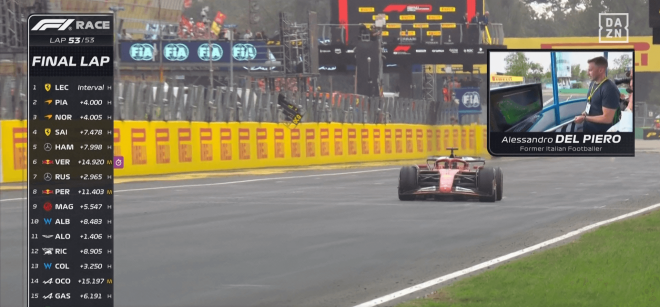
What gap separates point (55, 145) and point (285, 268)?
7621mm

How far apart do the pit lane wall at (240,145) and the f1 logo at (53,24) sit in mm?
23790

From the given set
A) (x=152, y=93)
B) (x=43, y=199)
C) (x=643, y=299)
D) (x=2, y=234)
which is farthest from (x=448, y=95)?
(x=43, y=199)

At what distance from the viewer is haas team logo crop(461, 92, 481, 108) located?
64.4m

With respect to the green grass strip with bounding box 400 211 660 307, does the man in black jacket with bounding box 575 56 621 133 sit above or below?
above

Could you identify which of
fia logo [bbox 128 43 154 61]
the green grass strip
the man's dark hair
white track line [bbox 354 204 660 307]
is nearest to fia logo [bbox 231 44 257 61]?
fia logo [bbox 128 43 154 61]

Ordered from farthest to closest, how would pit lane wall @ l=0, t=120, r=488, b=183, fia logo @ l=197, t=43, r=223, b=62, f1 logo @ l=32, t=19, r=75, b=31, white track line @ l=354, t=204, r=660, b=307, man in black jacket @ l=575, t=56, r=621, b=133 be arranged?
fia logo @ l=197, t=43, r=223, b=62 < pit lane wall @ l=0, t=120, r=488, b=183 < white track line @ l=354, t=204, r=660, b=307 < man in black jacket @ l=575, t=56, r=621, b=133 < f1 logo @ l=32, t=19, r=75, b=31

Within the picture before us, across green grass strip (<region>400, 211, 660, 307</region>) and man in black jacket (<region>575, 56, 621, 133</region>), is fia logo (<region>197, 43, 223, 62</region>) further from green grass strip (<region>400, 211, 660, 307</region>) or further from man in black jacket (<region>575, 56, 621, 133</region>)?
man in black jacket (<region>575, 56, 621, 133</region>)

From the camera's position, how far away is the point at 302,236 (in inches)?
667

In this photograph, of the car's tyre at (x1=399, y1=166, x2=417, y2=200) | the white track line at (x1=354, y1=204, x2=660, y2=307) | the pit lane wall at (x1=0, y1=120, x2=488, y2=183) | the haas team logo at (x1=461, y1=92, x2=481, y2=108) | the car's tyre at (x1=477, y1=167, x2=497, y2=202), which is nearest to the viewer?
the white track line at (x1=354, y1=204, x2=660, y2=307)

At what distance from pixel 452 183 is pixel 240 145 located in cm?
1735

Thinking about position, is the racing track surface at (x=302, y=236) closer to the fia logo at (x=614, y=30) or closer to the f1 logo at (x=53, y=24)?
the f1 logo at (x=53, y=24)

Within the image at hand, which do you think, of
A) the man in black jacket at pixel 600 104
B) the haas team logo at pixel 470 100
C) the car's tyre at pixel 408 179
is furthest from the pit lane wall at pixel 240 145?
the man in black jacket at pixel 600 104

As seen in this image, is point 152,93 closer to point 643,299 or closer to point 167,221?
point 167,221

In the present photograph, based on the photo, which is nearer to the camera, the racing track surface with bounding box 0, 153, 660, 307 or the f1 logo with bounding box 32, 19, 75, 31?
the f1 logo with bounding box 32, 19, 75, 31
